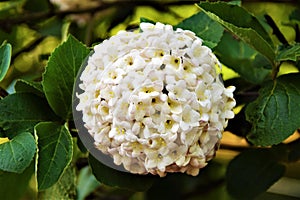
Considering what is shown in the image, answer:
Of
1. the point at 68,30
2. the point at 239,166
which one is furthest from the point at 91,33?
the point at 239,166

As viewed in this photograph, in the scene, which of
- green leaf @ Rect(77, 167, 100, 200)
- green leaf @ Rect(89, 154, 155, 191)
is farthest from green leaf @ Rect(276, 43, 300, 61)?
green leaf @ Rect(77, 167, 100, 200)

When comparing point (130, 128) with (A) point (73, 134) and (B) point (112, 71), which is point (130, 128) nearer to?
(B) point (112, 71)

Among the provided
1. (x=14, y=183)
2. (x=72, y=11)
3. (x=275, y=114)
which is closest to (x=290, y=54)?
(x=275, y=114)

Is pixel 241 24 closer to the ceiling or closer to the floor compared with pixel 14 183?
closer to the ceiling

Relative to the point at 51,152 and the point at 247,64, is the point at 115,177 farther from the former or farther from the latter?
the point at 247,64

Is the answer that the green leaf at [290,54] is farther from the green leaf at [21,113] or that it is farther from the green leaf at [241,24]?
the green leaf at [21,113]

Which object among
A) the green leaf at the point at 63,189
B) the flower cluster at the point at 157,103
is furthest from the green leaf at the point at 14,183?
the flower cluster at the point at 157,103
